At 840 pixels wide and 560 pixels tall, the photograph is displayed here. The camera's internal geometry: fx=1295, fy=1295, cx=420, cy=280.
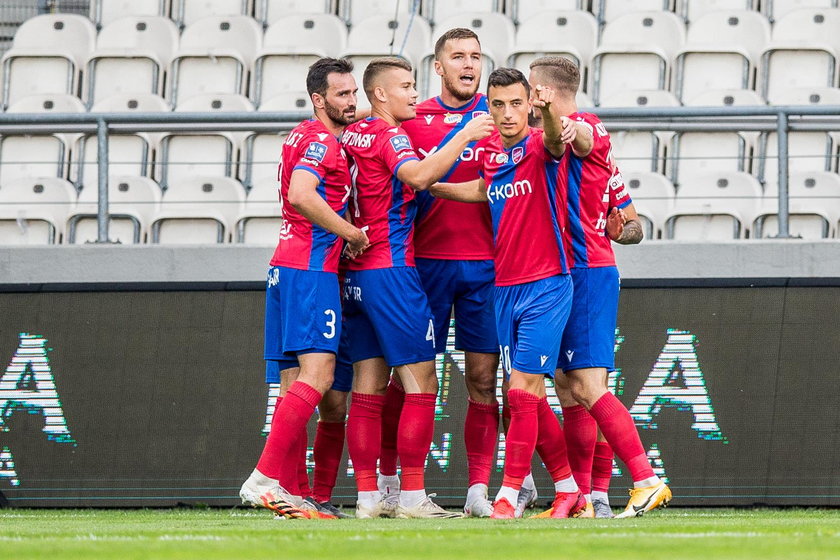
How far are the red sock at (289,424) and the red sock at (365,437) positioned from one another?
298 millimetres

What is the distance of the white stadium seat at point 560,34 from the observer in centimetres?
1119

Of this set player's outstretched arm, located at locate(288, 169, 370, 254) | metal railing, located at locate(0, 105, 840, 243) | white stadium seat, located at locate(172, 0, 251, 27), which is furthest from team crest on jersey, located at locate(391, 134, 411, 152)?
white stadium seat, located at locate(172, 0, 251, 27)

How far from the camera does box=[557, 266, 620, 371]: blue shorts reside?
624 centimetres

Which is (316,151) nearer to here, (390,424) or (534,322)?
(534,322)

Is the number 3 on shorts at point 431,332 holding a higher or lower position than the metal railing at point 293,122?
lower

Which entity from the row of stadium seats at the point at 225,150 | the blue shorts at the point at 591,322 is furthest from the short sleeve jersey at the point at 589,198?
the row of stadium seats at the point at 225,150

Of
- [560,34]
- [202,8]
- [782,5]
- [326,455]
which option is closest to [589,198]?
[326,455]

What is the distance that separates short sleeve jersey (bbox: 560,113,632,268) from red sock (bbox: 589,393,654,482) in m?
0.72

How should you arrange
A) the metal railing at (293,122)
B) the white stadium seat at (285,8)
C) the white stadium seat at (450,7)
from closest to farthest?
the metal railing at (293,122), the white stadium seat at (450,7), the white stadium seat at (285,8)

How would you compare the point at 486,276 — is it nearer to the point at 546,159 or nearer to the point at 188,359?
the point at 546,159

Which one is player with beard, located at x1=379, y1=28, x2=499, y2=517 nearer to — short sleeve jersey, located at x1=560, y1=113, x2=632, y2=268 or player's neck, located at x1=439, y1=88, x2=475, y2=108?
player's neck, located at x1=439, y1=88, x2=475, y2=108

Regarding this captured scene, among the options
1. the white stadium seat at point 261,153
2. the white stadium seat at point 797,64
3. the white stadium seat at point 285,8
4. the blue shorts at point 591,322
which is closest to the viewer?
the blue shorts at point 591,322

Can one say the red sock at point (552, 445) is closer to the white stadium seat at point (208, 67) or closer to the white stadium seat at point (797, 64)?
the white stadium seat at point (797, 64)

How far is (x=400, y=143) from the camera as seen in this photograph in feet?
20.9
